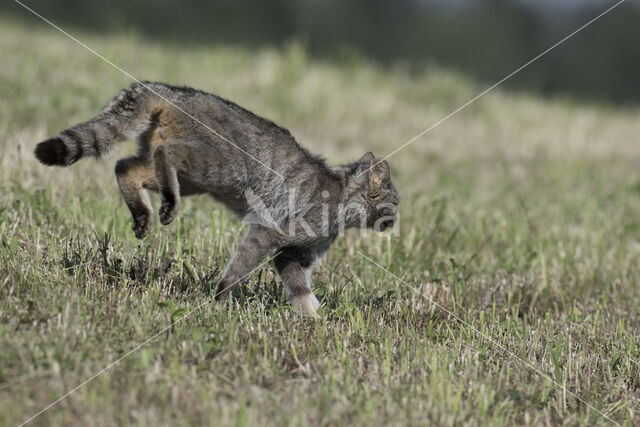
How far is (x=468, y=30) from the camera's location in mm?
21891

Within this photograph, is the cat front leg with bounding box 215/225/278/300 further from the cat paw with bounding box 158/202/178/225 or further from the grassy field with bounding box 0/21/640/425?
the cat paw with bounding box 158/202/178/225

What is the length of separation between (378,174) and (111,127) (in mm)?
1620

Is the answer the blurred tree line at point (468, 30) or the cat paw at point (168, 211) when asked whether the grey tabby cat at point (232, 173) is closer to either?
the cat paw at point (168, 211)

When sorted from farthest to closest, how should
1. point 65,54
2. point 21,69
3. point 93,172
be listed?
point 65,54 < point 21,69 < point 93,172

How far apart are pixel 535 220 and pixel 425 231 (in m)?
1.53

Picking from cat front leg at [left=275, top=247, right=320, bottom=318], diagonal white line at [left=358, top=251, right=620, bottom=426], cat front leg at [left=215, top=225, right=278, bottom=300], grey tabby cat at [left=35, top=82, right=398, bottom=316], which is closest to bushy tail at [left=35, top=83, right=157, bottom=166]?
grey tabby cat at [left=35, top=82, right=398, bottom=316]

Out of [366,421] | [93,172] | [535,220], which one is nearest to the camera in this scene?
[366,421]

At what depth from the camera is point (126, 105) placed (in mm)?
4125

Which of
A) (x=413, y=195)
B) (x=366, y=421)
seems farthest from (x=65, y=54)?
(x=366, y=421)

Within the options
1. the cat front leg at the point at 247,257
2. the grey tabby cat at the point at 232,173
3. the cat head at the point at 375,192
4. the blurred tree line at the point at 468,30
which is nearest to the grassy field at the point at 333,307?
the cat front leg at the point at 247,257

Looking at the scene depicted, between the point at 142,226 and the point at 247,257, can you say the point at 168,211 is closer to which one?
the point at 142,226

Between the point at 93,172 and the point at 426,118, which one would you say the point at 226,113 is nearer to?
the point at 93,172

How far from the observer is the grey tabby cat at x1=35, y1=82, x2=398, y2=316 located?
397 centimetres

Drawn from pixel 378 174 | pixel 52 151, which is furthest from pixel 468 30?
pixel 52 151
